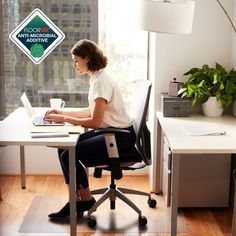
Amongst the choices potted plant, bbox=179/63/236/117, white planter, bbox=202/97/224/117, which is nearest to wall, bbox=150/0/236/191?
potted plant, bbox=179/63/236/117

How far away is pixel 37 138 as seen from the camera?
2.79 meters

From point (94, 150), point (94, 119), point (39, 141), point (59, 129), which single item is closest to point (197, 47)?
point (94, 119)

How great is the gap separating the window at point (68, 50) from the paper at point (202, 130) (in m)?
1.25

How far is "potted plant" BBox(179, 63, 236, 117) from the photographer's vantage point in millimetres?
3463

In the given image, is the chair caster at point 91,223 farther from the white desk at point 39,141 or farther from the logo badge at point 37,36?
the logo badge at point 37,36

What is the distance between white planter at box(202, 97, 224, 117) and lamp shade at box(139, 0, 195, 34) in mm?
975

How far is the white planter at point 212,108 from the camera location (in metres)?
3.53

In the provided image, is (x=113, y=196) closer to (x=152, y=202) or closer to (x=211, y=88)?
(x=152, y=202)

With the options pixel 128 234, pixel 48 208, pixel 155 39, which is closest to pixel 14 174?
pixel 48 208

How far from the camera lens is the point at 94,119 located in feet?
10.1

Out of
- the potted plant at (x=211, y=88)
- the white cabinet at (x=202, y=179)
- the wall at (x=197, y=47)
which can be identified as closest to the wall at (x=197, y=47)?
the wall at (x=197, y=47)

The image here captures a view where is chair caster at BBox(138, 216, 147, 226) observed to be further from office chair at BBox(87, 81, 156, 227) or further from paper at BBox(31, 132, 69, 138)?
paper at BBox(31, 132, 69, 138)

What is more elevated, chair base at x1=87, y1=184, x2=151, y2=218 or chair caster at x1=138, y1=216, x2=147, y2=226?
chair base at x1=87, y1=184, x2=151, y2=218

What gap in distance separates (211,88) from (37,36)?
1713mm
